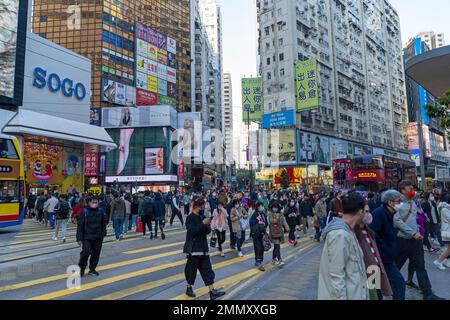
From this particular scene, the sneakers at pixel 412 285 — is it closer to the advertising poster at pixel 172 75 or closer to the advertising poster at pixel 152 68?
the advertising poster at pixel 152 68

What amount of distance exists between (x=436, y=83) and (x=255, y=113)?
3208cm

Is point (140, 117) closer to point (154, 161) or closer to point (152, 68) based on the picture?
point (154, 161)

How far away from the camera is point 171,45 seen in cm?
6750

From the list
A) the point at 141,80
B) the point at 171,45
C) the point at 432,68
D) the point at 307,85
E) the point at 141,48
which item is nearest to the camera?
the point at 432,68

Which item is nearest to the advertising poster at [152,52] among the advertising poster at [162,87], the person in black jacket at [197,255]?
the advertising poster at [162,87]

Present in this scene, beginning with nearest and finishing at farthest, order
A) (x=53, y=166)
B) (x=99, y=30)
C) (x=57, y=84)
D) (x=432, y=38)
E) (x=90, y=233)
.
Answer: (x=90, y=233) < (x=53, y=166) < (x=57, y=84) < (x=99, y=30) < (x=432, y=38)

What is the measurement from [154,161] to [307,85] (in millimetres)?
25539

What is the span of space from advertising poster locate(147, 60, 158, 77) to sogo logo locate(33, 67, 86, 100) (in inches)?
1271

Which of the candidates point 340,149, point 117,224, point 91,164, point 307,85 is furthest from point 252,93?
point 117,224

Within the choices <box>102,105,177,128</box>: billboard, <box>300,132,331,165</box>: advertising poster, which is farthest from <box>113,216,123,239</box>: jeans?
<box>300,132,331,165</box>: advertising poster

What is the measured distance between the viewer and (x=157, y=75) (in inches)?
2532

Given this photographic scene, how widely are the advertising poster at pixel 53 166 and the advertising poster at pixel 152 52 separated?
125 ft

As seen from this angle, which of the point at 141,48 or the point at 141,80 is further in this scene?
the point at 141,48
